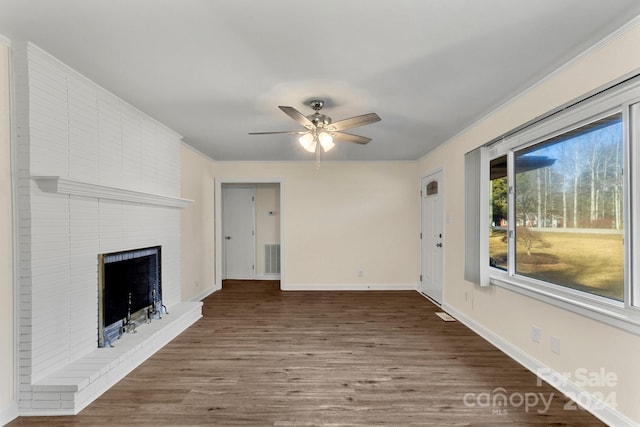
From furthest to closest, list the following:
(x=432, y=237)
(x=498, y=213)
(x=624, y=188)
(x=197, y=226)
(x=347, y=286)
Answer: (x=347, y=286) < (x=432, y=237) < (x=197, y=226) < (x=498, y=213) < (x=624, y=188)

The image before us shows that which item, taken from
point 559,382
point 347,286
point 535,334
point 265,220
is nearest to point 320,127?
point 535,334

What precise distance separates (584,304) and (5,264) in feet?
12.4

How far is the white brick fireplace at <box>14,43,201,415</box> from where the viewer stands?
2.06 meters

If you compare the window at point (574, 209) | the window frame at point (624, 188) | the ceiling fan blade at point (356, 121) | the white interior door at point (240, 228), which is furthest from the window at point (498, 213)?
the white interior door at point (240, 228)

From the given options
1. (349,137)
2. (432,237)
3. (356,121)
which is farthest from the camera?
(432,237)

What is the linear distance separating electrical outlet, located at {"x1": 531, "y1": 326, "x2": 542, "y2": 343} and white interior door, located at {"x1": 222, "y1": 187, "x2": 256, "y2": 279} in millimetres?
5165

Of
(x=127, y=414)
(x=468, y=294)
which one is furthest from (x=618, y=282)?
(x=127, y=414)

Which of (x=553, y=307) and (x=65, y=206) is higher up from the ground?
(x=65, y=206)

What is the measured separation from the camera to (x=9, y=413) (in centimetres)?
201

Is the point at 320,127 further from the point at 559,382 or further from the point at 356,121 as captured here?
the point at 559,382

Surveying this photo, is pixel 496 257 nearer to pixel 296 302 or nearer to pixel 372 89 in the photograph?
pixel 372 89

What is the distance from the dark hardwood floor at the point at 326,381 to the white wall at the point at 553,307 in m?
0.24

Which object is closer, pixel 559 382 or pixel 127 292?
pixel 559 382

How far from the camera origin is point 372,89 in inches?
103
